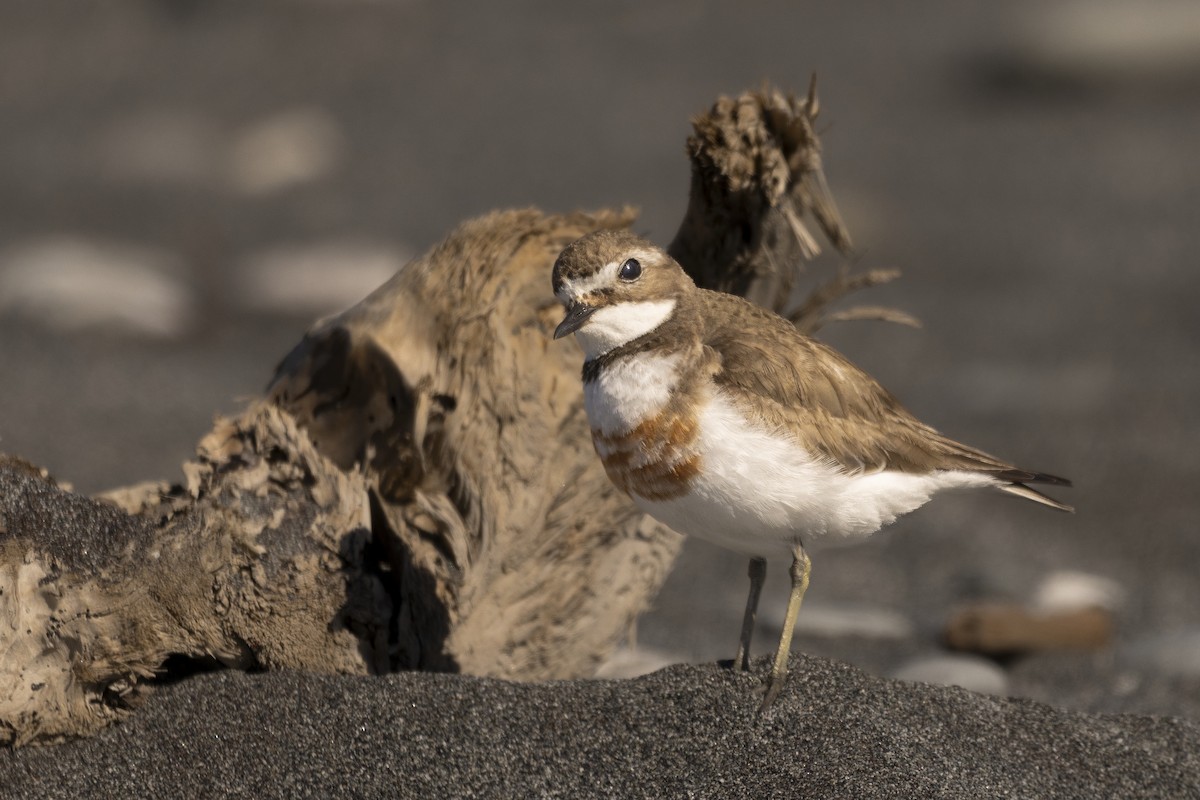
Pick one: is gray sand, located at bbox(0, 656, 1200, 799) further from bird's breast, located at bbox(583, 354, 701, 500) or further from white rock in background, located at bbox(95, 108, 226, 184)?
white rock in background, located at bbox(95, 108, 226, 184)

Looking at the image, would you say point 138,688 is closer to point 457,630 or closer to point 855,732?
point 457,630

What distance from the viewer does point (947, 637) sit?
20.7 ft

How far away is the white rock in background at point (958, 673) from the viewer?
5.70 meters

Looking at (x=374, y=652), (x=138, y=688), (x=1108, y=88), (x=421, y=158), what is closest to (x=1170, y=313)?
(x=1108, y=88)

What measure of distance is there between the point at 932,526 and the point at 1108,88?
293 inches

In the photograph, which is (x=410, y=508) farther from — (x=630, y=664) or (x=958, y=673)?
(x=958, y=673)

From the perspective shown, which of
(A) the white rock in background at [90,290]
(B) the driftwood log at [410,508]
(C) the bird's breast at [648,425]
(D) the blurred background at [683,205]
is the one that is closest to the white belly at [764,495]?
(C) the bird's breast at [648,425]

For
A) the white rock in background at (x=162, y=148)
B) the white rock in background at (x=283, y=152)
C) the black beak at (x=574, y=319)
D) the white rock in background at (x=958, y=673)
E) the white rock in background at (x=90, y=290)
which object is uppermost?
the white rock in background at (x=162, y=148)

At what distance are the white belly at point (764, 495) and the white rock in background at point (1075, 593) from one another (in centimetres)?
322

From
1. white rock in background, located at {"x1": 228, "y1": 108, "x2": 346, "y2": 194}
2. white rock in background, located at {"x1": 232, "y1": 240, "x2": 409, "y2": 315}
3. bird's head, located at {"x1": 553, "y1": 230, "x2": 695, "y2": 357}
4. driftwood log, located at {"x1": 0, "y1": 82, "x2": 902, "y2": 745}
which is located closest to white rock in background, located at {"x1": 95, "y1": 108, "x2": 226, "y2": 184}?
white rock in background, located at {"x1": 228, "y1": 108, "x2": 346, "y2": 194}

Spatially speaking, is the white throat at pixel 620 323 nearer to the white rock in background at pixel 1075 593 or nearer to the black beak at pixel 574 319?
the black beak at pixel 574 319

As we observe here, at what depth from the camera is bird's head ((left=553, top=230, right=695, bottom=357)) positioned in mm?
3510

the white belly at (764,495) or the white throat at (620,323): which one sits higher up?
the white throat at (620,323)

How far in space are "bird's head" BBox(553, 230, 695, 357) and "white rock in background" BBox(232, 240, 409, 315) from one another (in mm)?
6589
